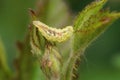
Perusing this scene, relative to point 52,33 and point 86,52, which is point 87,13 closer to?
point 52,33

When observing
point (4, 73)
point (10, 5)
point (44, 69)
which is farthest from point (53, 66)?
point (10, 5)

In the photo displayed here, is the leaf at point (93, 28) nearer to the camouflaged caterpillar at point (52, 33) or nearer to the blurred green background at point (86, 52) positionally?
the camouflaged caterpillar at point (52, 33)

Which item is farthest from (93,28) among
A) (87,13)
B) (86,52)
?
(86,52)

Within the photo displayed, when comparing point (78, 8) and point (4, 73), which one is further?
point (78, 8)

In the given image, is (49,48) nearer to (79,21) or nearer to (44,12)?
(79,21)

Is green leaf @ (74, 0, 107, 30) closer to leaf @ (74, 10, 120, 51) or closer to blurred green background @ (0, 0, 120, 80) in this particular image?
leaf @ (74, 10, 120, 51)

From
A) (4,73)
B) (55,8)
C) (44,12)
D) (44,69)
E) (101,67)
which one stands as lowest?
(44,69)

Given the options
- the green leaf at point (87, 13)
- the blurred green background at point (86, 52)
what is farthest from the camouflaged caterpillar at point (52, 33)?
the blurred green background at point (86, 52)

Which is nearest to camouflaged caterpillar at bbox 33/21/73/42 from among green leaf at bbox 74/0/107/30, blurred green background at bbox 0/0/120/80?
green leaf at bbox 74/0/107/30
